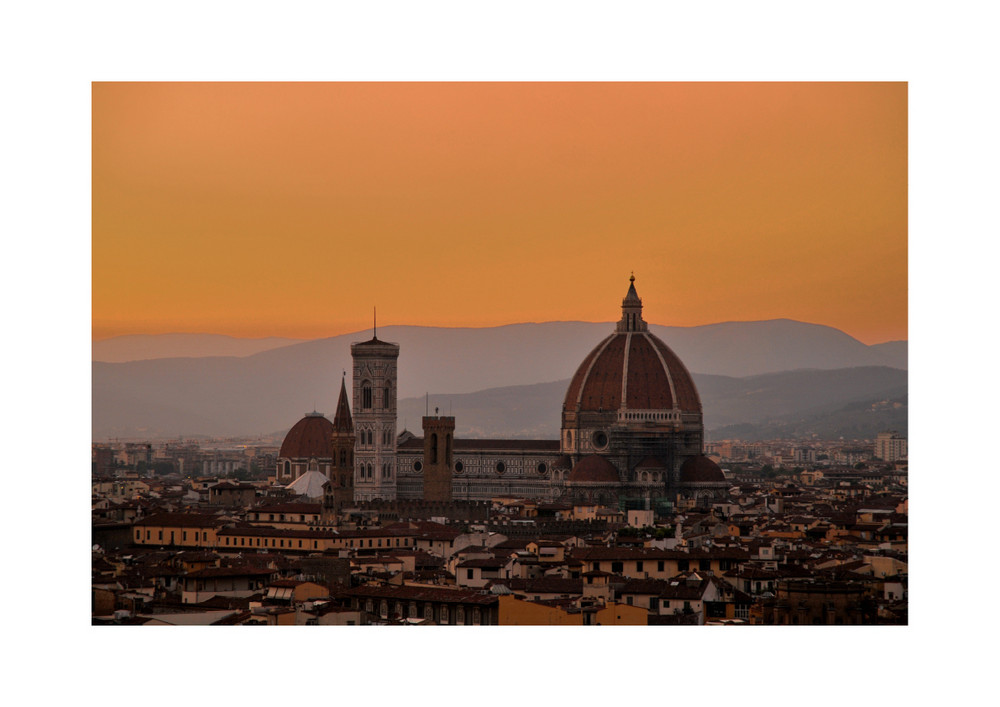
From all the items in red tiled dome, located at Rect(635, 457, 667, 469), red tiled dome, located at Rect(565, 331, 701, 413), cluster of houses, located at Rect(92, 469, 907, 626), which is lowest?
cluster of houses, located at Rect(92, 469, 907, 626)

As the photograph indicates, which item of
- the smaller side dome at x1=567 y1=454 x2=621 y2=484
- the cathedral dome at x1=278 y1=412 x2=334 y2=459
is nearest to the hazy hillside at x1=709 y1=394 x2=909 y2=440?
the smaller side dome at x1=567 y1=454 x2=621 y2=484

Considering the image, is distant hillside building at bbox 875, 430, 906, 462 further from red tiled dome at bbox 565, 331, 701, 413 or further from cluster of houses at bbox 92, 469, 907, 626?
cluster of houses at bbox 92, 469, 907, 626

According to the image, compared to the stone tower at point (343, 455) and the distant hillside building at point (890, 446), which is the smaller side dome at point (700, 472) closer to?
the stone tower at point (343, 455)

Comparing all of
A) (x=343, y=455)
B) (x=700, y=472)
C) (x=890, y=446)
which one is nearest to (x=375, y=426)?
(x=343, y=455)

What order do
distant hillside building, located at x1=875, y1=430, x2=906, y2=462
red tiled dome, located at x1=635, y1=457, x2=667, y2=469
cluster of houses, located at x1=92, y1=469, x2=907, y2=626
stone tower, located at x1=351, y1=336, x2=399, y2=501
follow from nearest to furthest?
cluster of houses, located at x1=92, y1=469, x2=907, y2=626 → red tiled dome, located at x1=635, y1=457, x2=667, y2=469 → stone tower, located at x1=351, y1=336, x2=399, y2=501 → distant hillside building, located at x1=875, y1=430, x2=906, y2=462

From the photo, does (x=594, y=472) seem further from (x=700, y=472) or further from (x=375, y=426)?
(x=375, y=426)

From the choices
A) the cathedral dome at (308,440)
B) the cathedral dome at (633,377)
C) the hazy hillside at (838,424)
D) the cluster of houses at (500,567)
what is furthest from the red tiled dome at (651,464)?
the hazy hillside at (838,424)
